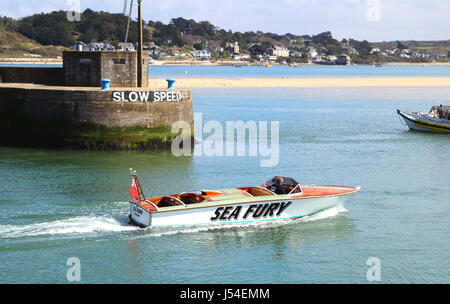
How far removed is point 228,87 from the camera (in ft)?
326

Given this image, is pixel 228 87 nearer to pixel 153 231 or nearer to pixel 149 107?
pixel 149 107

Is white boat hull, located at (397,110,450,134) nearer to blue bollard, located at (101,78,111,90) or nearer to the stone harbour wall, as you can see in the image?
the stone harbour wall

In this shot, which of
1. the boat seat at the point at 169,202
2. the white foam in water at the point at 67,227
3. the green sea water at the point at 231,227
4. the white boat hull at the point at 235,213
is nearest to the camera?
the green sea water at the point at 231,227

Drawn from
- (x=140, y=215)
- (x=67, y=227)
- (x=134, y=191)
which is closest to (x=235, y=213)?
(x=140, y=215)

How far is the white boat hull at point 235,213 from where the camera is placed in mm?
21047

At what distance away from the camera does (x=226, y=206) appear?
21.7 m

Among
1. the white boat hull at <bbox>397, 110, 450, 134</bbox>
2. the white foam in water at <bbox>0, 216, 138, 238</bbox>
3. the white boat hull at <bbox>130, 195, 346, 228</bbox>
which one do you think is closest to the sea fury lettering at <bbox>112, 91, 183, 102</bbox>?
the white foam in water at <bbox>0, 216, 138, 238</bbox>

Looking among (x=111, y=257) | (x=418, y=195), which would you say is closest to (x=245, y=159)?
(x=418, y=195)

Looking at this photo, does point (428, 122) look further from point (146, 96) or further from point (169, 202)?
point (169, 202)

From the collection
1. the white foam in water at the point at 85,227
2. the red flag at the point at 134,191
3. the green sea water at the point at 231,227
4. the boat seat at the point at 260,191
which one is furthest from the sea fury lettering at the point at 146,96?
the red flag at the point at 134,191

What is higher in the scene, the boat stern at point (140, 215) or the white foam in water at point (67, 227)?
the boat stern at point (140, 215)

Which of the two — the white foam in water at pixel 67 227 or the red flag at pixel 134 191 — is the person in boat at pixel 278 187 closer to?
the red flag at pixel 134 191

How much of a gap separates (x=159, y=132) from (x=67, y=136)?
4640 millimetres

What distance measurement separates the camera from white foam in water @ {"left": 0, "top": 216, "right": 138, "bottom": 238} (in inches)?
820
